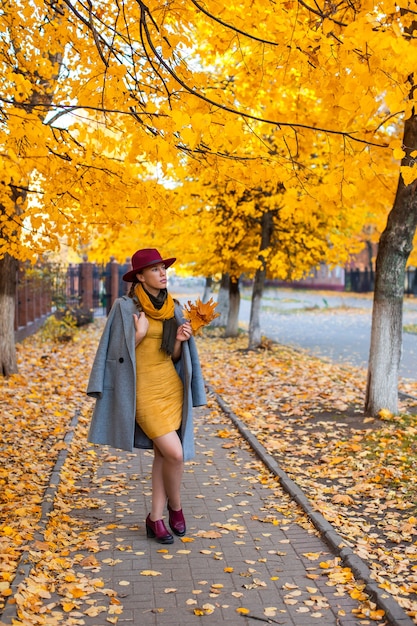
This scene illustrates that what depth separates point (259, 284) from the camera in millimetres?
19828

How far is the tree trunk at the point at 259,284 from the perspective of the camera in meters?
19.1

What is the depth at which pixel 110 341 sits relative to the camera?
548cm

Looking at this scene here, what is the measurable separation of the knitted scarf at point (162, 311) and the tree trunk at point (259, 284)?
42.8 feet

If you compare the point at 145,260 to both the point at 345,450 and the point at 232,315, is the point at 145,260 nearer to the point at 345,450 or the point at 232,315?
the point at 345,450

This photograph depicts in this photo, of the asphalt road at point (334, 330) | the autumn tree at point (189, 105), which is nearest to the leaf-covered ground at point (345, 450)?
the autumn tree at point (189, 105)

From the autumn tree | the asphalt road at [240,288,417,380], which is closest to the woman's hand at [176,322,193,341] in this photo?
the autumn tree

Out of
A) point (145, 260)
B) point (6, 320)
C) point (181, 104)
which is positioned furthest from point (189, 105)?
point (6, 320)

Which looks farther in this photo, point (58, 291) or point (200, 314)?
point (58, 291)

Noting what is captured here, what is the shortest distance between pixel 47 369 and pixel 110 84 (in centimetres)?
937

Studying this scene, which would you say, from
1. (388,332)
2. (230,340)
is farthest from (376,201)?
(230,340)

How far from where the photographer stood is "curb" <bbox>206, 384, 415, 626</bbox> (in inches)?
172

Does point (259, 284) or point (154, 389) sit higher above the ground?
point (259, 284)

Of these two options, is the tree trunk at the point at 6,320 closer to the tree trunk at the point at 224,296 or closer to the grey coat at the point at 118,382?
the grey coat at the point at 118,382

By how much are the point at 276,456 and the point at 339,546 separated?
298cm
